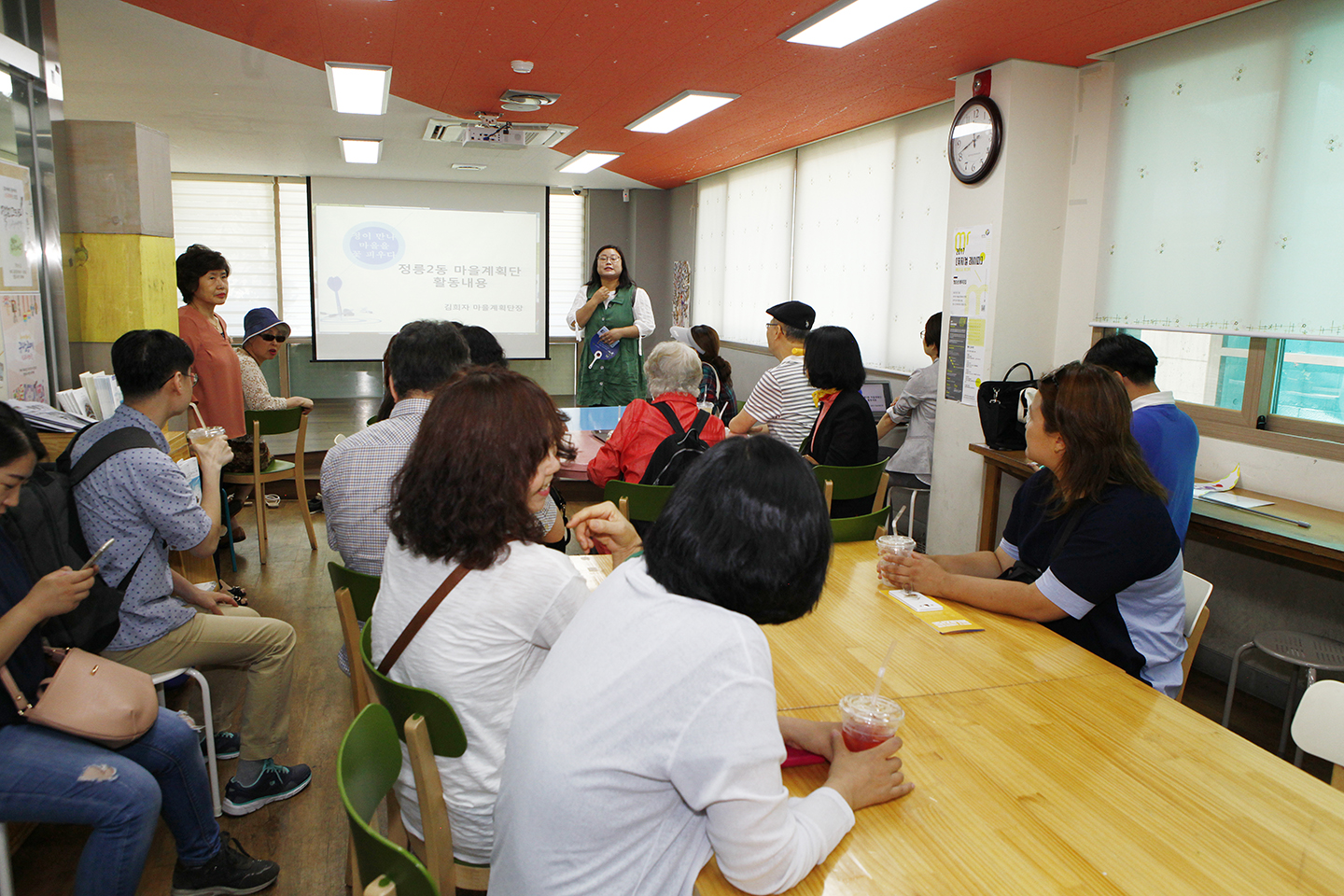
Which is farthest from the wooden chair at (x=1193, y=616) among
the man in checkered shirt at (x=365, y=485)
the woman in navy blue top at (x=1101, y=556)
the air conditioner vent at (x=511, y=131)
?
the air conditioner vent at (x=511, y=131)

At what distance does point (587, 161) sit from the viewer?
7527 mm

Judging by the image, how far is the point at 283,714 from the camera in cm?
252

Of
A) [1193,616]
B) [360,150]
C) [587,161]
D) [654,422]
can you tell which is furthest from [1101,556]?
[360,150]

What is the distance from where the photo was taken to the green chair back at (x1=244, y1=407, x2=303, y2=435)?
4520mm

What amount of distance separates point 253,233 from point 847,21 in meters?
8.31

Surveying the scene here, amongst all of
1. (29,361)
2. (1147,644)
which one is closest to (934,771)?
(1147,644)

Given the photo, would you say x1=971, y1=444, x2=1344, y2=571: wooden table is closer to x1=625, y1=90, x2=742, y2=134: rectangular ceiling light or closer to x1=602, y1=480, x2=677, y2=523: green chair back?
x1=602, y1=480, x2=677, y2=523: green chair back

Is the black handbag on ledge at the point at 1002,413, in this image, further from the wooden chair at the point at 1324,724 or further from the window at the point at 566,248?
the window at the point at 566,248

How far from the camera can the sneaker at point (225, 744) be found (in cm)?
274

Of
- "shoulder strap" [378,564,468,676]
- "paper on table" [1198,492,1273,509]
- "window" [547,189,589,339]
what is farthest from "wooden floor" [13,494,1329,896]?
"window" [547,189,589,339]

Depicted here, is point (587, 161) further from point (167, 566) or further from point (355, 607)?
point (355, 607)

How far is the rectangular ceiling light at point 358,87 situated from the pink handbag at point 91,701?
3614mm

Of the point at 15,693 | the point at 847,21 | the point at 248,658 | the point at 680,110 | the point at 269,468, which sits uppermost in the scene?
the point at 680,110

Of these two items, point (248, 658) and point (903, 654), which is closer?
point (903, 654)
